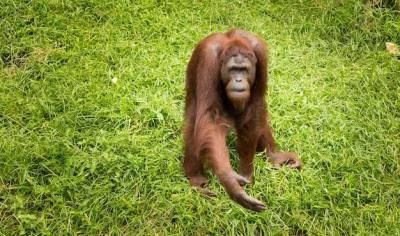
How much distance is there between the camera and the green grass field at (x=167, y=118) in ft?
11.9

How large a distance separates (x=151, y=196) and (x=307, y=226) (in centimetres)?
100

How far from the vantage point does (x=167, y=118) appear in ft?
14.1

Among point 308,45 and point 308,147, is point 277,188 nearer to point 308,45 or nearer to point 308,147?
point 308,147

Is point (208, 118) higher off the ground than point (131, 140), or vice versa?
point (208, 118)

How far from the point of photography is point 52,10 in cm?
519

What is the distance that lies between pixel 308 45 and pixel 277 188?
1923 mm

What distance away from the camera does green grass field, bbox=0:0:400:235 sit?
142 inches

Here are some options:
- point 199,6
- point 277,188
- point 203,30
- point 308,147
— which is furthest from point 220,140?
point 199,6

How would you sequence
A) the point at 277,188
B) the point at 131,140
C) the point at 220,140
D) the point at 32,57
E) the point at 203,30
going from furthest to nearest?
the point at 203,30 → the point at 32,57 → the point at 131,140 → the point at 277,188 → the point at 220,140

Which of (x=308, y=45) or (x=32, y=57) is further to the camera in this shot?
(x=308, y=45)

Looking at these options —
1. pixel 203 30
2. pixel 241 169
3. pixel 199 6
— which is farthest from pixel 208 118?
pixel 199 6

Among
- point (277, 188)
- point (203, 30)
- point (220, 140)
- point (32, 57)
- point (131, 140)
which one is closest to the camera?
point (220, 140)

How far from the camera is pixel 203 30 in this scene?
516 centimetres

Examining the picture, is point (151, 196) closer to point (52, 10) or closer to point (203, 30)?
point (203, 30)
